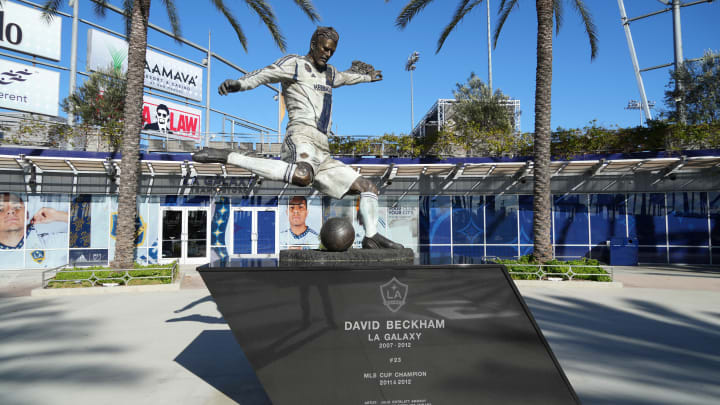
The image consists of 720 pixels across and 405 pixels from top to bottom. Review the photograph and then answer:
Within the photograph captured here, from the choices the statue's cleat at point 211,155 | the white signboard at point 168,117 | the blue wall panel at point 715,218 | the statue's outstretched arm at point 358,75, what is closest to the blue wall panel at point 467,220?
the blue wall panel at point 715,218

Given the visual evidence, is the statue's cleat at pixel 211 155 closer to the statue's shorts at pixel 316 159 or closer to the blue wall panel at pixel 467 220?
Answer: the statue's shorts at pixel 316 159

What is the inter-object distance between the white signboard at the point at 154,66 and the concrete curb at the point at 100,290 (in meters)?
16.2

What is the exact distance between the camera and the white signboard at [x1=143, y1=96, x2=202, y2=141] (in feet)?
81.1

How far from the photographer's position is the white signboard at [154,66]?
23234 millimetres

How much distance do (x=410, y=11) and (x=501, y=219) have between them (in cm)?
919

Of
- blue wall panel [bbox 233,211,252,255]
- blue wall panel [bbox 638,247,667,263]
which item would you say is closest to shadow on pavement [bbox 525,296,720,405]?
blue wall panel [bbox 638,247,667,263]

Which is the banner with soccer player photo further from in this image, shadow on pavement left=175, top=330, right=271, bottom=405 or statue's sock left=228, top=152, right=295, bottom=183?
statue's sock left=228, top=152, right=295, bottom=183

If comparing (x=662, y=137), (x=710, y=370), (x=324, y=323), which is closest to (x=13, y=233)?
(x=324, y=323)

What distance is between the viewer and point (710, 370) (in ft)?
14.7

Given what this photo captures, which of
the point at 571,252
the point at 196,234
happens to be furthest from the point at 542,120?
the point at 196,234

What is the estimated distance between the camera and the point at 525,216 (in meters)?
16.7

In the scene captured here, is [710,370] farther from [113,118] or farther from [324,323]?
[113,118]

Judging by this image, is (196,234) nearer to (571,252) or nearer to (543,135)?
(543,135)

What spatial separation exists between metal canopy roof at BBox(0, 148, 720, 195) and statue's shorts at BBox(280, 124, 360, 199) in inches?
423
